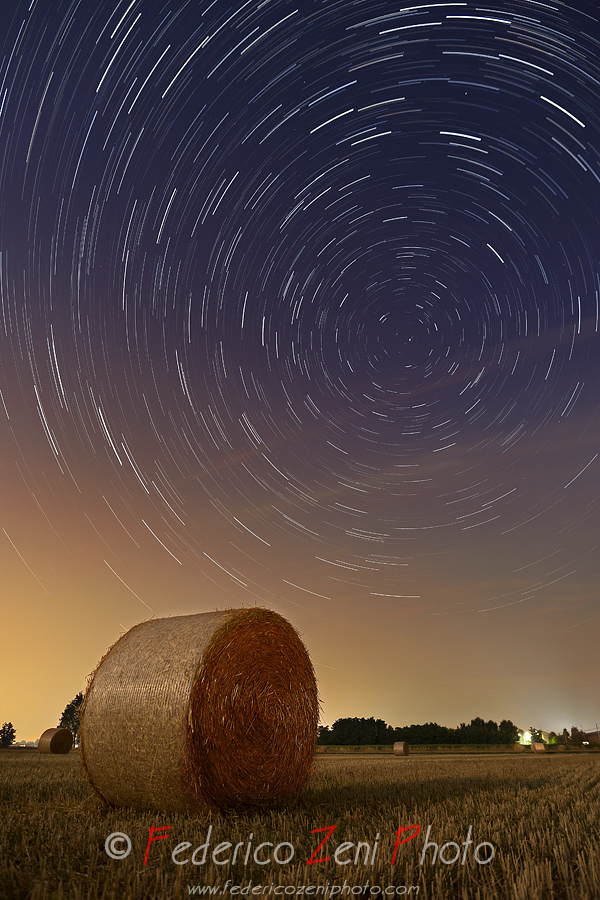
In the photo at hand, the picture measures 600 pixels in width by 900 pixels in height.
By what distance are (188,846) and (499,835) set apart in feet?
9.48

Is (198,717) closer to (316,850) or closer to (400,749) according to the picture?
(316,850)

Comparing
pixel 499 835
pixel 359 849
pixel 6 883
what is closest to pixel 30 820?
pixel 6 883

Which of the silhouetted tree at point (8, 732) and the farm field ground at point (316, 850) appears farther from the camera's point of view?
the silhouetted tree at point (8, 732)

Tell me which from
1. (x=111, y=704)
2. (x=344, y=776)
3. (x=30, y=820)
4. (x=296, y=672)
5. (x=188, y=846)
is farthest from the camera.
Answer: (x=344, y=776)

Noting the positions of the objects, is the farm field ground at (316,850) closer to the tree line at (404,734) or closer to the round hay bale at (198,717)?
the round hay bale at (198,717)

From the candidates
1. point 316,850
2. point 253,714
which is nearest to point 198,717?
point 253,714

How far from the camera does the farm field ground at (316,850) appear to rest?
431cm

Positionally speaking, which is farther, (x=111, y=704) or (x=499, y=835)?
(x=111, y=704)

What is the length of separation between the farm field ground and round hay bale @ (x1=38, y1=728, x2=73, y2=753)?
17.2 meters

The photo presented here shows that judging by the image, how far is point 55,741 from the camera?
2395 cm

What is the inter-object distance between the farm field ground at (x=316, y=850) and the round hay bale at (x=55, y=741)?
17240 millimetres

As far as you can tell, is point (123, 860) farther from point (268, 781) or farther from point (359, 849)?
point (268, 781)

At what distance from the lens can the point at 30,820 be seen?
6707 mm

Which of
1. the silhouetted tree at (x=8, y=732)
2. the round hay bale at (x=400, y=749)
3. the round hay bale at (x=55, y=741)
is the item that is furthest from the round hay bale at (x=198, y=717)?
the silhouetted tree at (x=8, y=732)
